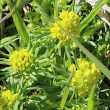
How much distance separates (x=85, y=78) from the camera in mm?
1854

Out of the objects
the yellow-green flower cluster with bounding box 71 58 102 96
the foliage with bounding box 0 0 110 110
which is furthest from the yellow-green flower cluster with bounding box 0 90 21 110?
the yellow-green flower cluster with bounding box 71 58 102 96

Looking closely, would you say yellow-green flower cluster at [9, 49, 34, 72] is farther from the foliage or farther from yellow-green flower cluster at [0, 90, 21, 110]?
yellow-green flower cluster at [0, 90, 21, 110]

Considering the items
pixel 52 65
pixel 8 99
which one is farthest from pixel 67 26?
pixel 8 99

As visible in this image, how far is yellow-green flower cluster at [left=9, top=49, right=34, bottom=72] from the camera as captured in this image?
189cm

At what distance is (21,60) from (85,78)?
702 mm

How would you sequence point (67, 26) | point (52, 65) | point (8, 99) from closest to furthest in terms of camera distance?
point (67, 26), point (8, 99), point (52, 65)

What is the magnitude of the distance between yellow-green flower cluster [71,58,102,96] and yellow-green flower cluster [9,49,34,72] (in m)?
0.50

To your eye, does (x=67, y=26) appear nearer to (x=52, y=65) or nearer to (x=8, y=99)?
(x=52, y=65)

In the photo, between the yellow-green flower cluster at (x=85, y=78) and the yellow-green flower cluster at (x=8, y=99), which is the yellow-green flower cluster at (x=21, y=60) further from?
the yellow-green flower cluster at (x=85, y=78)

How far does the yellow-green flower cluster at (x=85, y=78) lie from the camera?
71.8 inches

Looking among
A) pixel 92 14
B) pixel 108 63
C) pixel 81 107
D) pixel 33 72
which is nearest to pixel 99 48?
pixel 108 63

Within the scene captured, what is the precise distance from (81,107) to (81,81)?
1.29ft

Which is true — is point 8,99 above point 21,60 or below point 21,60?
below

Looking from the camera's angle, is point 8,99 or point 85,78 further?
point 8,99
